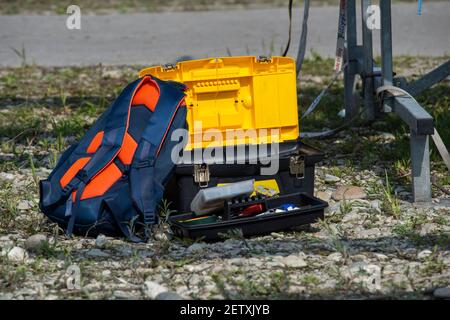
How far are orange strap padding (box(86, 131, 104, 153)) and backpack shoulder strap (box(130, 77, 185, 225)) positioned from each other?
225 millimetres

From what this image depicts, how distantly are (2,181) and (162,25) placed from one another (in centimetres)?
445

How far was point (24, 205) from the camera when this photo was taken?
15.1 ft

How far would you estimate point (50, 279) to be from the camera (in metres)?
3.68

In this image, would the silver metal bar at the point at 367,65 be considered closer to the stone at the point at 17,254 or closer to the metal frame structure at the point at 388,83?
the metal frame structure at the point at 388,83

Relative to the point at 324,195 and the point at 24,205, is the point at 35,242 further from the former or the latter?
the point at 324,195

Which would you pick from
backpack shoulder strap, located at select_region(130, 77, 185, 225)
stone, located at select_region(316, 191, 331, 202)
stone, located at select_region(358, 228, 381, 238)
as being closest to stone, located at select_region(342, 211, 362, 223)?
stone, located at select_region(358, 228, 381, 238)

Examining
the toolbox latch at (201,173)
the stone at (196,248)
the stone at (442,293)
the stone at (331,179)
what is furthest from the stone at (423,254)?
the stone at (331,179)

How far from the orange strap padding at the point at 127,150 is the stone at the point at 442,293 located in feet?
4.75

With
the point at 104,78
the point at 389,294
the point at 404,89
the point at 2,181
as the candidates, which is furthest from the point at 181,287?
the point at 104,78

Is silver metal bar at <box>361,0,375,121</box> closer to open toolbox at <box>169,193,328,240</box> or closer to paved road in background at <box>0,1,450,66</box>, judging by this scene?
open toolbox at <box>169,193,328,240</box>

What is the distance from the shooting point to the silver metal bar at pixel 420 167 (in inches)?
177

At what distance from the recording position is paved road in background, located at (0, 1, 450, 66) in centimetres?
Answer: 809

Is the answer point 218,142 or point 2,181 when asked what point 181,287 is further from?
point 2,181

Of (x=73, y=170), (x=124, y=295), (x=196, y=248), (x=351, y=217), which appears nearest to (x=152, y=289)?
(x=124, y=295)
